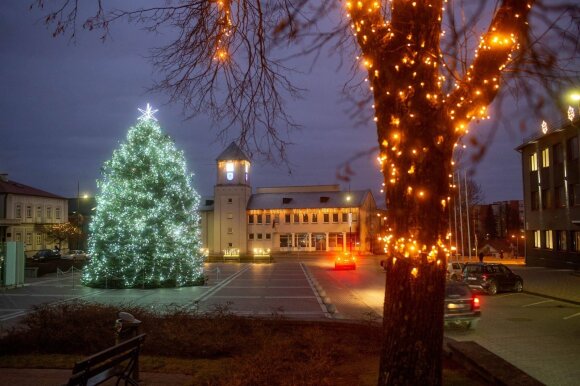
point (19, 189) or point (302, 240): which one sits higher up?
point (19, 189)

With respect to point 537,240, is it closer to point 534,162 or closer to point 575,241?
point 534,162

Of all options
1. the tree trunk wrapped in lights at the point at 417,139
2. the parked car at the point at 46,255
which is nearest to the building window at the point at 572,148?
the tree trunk wrapped in lights at the point at 417,139

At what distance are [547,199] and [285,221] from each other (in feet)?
153

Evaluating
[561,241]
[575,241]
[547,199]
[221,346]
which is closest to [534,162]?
[547,199]

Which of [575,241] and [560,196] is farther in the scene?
[560,196]

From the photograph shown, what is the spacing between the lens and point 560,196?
4472 cm

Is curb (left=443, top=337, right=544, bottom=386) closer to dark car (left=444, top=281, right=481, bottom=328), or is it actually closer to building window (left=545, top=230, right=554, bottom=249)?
dark car (left=444, top=281, right=481, bottom=328)

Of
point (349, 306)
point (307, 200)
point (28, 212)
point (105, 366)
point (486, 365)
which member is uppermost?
point (307, 200)

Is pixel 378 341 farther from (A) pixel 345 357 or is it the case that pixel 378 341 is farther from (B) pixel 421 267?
(B) pixel 421 267

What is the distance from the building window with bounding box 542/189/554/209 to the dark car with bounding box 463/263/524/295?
2165 cm

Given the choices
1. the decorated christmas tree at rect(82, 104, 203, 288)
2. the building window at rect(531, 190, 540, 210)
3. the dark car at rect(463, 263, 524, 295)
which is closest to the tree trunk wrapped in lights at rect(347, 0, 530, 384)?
the dark car at rect(463, 263, 524, 295)

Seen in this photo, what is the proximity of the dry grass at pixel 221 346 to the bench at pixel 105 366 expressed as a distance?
96cm

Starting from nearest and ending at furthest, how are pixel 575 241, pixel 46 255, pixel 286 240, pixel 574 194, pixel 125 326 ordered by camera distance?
pixel 125 326
pixel 574 194
pixel 575 241
pixel 46 255
pixel 286 240

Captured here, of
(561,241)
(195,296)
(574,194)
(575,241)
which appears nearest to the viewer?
(195,296)
